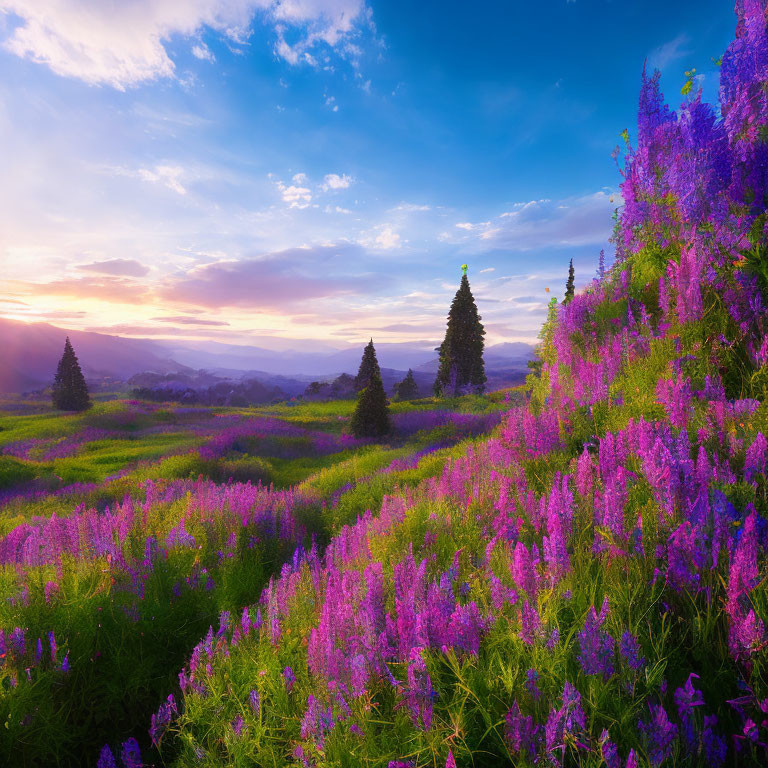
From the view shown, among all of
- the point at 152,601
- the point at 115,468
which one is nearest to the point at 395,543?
the point at 152,601

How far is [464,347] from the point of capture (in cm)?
3728

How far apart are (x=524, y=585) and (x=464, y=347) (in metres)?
36.1

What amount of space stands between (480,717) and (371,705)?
444mm

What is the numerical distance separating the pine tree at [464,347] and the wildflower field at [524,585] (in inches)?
1233

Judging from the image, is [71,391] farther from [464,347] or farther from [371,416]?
[464,347]

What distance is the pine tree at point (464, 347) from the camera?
1460 inches

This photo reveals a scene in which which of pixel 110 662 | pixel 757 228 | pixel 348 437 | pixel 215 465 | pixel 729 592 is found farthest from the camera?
pixel 348 437

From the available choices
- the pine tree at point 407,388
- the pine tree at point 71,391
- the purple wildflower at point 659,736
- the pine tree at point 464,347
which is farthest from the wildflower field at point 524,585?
the pine tree at point 407,388

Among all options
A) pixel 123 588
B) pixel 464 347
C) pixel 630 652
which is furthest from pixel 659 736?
pixel 464 347

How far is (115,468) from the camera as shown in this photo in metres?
12.7

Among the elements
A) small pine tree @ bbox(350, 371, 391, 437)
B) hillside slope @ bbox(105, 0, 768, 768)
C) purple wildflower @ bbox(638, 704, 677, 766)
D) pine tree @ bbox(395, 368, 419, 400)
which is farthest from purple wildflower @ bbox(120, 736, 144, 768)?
pine tree @ bbox(395, 368, 419, 400)

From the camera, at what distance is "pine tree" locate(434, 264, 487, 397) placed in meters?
37.1

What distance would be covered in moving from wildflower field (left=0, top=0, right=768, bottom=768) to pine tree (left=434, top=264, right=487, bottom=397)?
103 feet

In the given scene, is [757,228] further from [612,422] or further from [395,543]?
[395,543]
